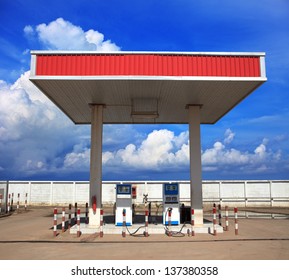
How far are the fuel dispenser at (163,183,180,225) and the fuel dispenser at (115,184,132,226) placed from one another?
60.4 inches

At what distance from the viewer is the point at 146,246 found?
1120cm

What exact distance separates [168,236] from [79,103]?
7.53 metres

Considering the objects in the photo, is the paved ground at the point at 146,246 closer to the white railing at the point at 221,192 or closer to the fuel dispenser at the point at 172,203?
the fuel dispenser at the point at 172,203

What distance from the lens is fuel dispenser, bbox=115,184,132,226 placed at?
594 inches

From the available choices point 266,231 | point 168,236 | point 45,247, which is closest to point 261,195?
point 266,231

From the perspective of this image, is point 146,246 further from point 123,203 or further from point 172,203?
point 172,203

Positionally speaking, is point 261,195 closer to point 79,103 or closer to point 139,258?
point 79,103

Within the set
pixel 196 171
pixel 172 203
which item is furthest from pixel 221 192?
pixel 172 203

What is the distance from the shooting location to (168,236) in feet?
44.2

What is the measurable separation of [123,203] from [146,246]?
4.18m

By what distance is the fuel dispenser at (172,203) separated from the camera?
15.2 metres

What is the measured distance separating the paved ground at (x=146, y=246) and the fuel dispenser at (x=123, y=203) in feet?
5.31

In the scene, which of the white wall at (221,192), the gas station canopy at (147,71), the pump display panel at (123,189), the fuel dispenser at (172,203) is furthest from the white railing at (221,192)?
the gas station canopy at (147,71)
